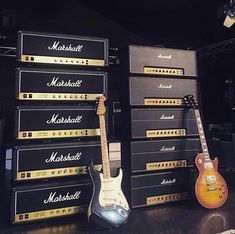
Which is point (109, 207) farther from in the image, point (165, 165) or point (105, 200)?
point (165, 165)

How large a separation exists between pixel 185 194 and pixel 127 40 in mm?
3253

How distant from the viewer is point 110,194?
146cm

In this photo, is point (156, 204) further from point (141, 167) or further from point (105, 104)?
point (105, 104)

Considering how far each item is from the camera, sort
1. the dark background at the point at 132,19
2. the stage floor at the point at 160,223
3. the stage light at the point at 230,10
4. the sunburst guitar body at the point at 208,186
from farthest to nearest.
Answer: the dark background at the point at 132,19 < the stage light at the point at 230,10 < the sunburst guitar body at the point at 208,186 < the stage floor at the point at 160,223

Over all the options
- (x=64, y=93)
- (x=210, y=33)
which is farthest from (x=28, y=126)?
(x=210, y=33)

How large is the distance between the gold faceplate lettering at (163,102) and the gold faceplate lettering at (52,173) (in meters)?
0.52

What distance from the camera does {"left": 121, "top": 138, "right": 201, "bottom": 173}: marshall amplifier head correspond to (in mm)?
1704

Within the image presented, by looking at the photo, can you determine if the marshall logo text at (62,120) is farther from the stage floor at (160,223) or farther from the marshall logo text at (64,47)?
the stage floor at (160,223)

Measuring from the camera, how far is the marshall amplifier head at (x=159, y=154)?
170cm

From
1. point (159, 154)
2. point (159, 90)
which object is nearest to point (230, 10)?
point (159, 90)

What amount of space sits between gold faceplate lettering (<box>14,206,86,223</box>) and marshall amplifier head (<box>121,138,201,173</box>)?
405 mm

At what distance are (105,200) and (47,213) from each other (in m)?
0.34

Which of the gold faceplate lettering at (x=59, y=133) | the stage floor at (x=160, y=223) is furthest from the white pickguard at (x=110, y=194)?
the gold faceplate lettering at (x=59, y=133)

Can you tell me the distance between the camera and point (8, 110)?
3977 mm
